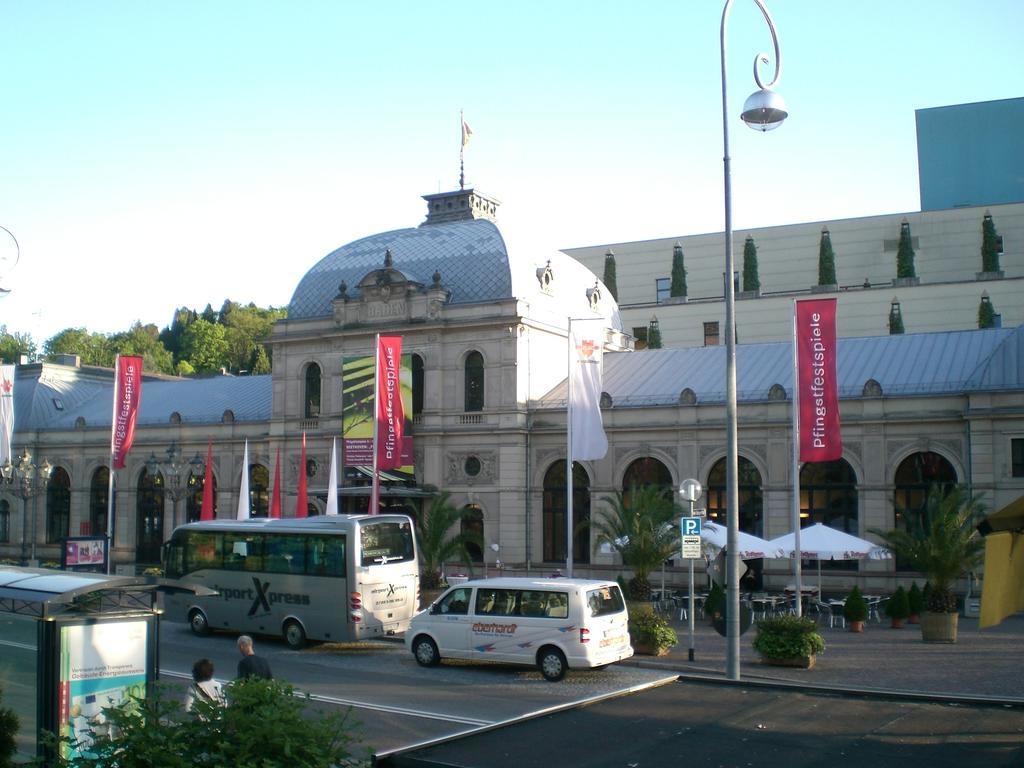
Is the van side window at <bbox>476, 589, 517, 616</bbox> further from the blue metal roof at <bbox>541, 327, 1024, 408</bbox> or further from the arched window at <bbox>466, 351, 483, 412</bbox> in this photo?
the arched window at <bbox>466, 351, 483, 412</bbox>

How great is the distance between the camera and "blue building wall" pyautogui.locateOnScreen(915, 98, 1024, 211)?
7944cm

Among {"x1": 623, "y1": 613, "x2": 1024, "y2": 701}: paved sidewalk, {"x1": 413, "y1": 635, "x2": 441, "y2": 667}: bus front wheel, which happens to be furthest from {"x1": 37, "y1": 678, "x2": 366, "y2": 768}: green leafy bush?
{"x1": 413, "y1": 635, "x2": 441, "y2": 667}: bus front wheel

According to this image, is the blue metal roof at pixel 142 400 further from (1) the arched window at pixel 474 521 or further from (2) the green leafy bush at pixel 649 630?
(2) the green leafy bush at pixel 649 630

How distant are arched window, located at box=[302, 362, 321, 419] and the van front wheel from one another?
30.3 m

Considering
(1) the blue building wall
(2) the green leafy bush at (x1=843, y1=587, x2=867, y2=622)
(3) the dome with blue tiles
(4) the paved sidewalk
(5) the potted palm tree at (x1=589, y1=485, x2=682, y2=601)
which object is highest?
(1) the blue building wall

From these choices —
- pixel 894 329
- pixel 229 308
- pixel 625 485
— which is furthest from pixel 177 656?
pixel 229 308

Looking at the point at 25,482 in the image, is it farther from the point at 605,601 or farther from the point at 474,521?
the point at 605,601

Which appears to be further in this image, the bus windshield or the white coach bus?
the bus windshield

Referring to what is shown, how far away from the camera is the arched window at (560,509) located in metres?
46.3

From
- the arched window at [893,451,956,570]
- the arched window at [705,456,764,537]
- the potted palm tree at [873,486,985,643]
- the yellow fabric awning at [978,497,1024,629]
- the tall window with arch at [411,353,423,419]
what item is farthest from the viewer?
the tall window with arch at [411,353,423,419]

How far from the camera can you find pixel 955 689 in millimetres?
21469

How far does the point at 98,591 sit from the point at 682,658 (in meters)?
15.7

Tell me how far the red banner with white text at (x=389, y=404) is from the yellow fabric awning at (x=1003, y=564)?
28.7 metres

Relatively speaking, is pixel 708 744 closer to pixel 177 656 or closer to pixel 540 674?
pixel 540 674
